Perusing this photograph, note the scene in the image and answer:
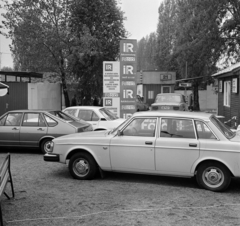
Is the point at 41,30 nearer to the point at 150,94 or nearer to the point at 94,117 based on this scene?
the point at 94,117

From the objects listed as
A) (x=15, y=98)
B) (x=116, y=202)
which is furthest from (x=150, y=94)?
(x=116, y=202)

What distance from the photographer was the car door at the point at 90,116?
464 inches

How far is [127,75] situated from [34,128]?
6543 millimetres

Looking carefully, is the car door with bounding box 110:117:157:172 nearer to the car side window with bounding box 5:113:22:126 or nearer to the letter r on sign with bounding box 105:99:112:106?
the car side window with bounding box 5:113:22:126

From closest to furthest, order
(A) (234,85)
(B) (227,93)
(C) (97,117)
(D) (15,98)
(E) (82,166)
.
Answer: (E) (82,166) → (C) (97,117) → (A) (234,85) → (B) (227,93) → (D) (15,98)

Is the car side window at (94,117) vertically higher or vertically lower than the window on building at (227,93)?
lower

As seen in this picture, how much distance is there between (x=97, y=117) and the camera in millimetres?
11859

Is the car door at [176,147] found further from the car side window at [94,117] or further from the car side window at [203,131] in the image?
the car side window at [94,117]

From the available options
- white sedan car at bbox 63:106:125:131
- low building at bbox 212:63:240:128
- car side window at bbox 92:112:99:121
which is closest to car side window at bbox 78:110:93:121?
white sedan car at bbox 63:106:125:131

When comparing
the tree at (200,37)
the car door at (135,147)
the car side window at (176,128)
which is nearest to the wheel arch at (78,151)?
the car door at (135,147)

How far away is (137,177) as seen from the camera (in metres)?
7.30

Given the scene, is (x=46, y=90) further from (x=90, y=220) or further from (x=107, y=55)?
(x=90, y=220)

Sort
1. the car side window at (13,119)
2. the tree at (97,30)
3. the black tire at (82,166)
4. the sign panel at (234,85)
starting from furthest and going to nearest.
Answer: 1. the tree at (97,30)
2. the sign panel at (234,85)
3. the car side window at (13,119)
4. the black tire at (82,166)

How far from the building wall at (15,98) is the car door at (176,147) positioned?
15.6 m
